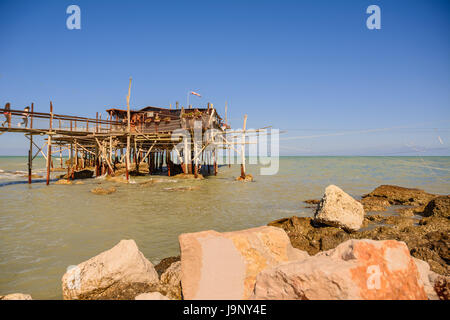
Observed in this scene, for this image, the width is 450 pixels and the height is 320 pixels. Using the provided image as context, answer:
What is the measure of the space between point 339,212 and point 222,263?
5.12m

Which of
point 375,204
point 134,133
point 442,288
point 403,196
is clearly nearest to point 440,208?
point 375,204

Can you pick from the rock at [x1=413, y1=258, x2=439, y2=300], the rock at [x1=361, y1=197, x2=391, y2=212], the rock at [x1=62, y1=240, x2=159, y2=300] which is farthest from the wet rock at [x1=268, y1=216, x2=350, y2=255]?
the rock at [x1=361, y1=197, x2=391, y2=212]

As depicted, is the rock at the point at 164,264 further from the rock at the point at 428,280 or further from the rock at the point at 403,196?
the rock at the point at 403,196

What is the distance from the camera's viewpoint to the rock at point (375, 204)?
10953 mm

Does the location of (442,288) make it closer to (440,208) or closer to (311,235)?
(311,235)

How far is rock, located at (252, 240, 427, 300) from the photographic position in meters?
2.56

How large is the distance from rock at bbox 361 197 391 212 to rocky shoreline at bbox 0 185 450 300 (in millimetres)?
5048

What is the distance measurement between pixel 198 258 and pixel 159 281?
1272 mm

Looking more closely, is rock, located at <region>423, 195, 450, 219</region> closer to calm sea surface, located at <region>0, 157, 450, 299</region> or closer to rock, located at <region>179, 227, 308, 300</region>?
calm sea surface, located at <region>0, 157, 450, 299</region>

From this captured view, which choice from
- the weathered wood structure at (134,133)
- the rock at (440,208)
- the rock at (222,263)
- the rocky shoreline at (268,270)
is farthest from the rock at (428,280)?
the weathered wood structure at (134,133)

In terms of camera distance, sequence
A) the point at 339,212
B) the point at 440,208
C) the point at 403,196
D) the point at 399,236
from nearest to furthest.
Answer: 1. the point at 399,236
2. the point at 339,212
3. the point at 440,208
4. the point at 403,196

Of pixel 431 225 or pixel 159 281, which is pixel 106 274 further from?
pixel 431 225

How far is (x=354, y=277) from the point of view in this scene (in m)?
2.58

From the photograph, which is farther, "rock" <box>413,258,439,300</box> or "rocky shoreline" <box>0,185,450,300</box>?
"rock" <box>413,258,439,300</box>
